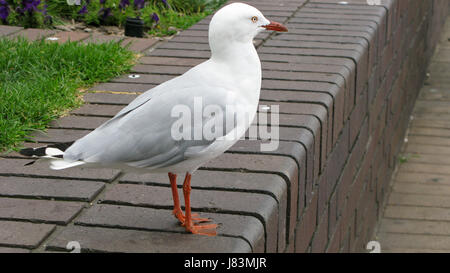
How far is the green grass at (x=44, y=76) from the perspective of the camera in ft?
9.84

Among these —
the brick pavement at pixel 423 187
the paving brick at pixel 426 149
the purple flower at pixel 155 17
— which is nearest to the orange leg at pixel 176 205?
the purple flower at pixel 155 17

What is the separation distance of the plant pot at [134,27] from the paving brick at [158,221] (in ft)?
8.04

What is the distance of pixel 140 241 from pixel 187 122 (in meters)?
0.38

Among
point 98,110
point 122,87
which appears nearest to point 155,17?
point 122,87

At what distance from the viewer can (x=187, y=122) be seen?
212 centimetres

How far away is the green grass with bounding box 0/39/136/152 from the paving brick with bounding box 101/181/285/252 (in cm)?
60

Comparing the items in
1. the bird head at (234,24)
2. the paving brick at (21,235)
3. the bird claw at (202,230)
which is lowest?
the bird claw at (202,230)

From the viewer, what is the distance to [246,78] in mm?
2201

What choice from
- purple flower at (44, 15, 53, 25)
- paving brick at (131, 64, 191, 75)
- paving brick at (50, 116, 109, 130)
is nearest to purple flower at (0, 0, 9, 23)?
purple flower at (44, 15, 53, 25)

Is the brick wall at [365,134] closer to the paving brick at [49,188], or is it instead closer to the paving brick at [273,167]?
the paving brick at [273,167]

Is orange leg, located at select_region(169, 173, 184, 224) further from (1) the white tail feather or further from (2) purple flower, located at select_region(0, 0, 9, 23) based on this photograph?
(2) purple flower, located at select_region(0, 0, 9, 23)
